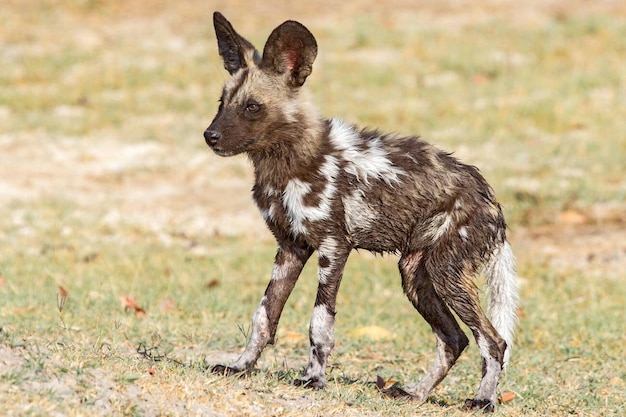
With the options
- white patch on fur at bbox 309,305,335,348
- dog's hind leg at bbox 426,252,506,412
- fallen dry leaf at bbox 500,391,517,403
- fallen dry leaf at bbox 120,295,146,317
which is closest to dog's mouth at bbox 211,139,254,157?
white patch on fur at bbox 309,305,335,348

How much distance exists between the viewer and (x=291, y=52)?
6.06m

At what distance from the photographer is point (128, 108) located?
53.8ft

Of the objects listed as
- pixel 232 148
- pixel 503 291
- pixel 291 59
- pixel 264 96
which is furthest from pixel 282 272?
pixel 503 291

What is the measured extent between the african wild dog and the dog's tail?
0.16 m

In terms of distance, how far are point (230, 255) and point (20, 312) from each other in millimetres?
3278

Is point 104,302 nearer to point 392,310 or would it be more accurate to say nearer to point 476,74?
point 392,310

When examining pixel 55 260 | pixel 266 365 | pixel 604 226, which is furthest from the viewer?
pixel 604 226

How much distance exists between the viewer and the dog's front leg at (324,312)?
593 cm

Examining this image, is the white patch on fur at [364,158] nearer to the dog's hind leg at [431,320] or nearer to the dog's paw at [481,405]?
the dog's hind leg at [431,320]

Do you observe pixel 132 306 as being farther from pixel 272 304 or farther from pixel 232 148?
pixel 232 148

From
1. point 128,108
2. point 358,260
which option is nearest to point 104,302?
point 358,260

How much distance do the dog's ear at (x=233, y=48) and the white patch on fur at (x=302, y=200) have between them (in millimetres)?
786

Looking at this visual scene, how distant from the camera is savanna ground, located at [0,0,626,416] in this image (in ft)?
20.0

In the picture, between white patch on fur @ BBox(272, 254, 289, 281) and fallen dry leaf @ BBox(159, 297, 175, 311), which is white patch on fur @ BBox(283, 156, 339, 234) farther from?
fallen dry leaf @ BBox(159, 297, 175, 311)
